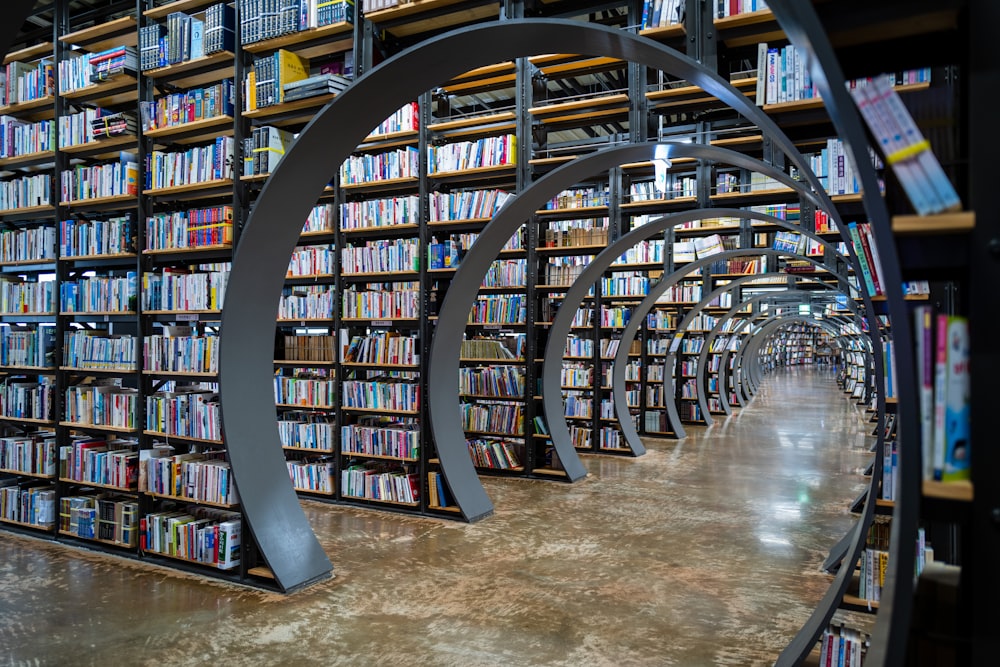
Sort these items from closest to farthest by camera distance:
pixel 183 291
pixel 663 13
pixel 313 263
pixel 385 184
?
1. pixel 663 13
2. pixel 183 291
3. pixel 385 184
4. pixel 313 263

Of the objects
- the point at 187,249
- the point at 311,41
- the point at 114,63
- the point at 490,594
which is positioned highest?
the point at 311,41

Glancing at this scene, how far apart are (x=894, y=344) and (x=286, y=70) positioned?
5070 mm

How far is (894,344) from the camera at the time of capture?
1489 mm

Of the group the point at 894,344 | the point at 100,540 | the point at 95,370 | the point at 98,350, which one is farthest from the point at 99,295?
the point at 894,344

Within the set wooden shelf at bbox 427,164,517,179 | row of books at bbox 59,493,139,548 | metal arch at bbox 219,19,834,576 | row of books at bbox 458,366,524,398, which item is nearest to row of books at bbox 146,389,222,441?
metal arch at bbox 219,19,834,576

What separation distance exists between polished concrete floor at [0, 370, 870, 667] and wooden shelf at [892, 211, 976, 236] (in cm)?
270

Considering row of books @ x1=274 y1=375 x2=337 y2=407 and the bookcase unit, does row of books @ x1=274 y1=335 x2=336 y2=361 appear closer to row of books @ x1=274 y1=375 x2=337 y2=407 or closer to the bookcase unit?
the bookcase unit

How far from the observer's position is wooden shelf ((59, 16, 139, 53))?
603cm

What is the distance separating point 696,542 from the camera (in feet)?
18.2

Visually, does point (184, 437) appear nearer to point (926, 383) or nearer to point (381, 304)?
point (381, 304)

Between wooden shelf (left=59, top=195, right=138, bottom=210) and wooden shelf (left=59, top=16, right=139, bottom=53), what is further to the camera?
wooden shelf (left=59, top=16, right=139, bottom=53)

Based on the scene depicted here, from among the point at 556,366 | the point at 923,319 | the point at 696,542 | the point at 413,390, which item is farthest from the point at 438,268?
the point at 923,319

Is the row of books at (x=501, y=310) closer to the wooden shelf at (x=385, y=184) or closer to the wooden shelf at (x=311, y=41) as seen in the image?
the wooden shelf at (x=385, y=184)

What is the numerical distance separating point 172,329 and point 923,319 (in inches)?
207
